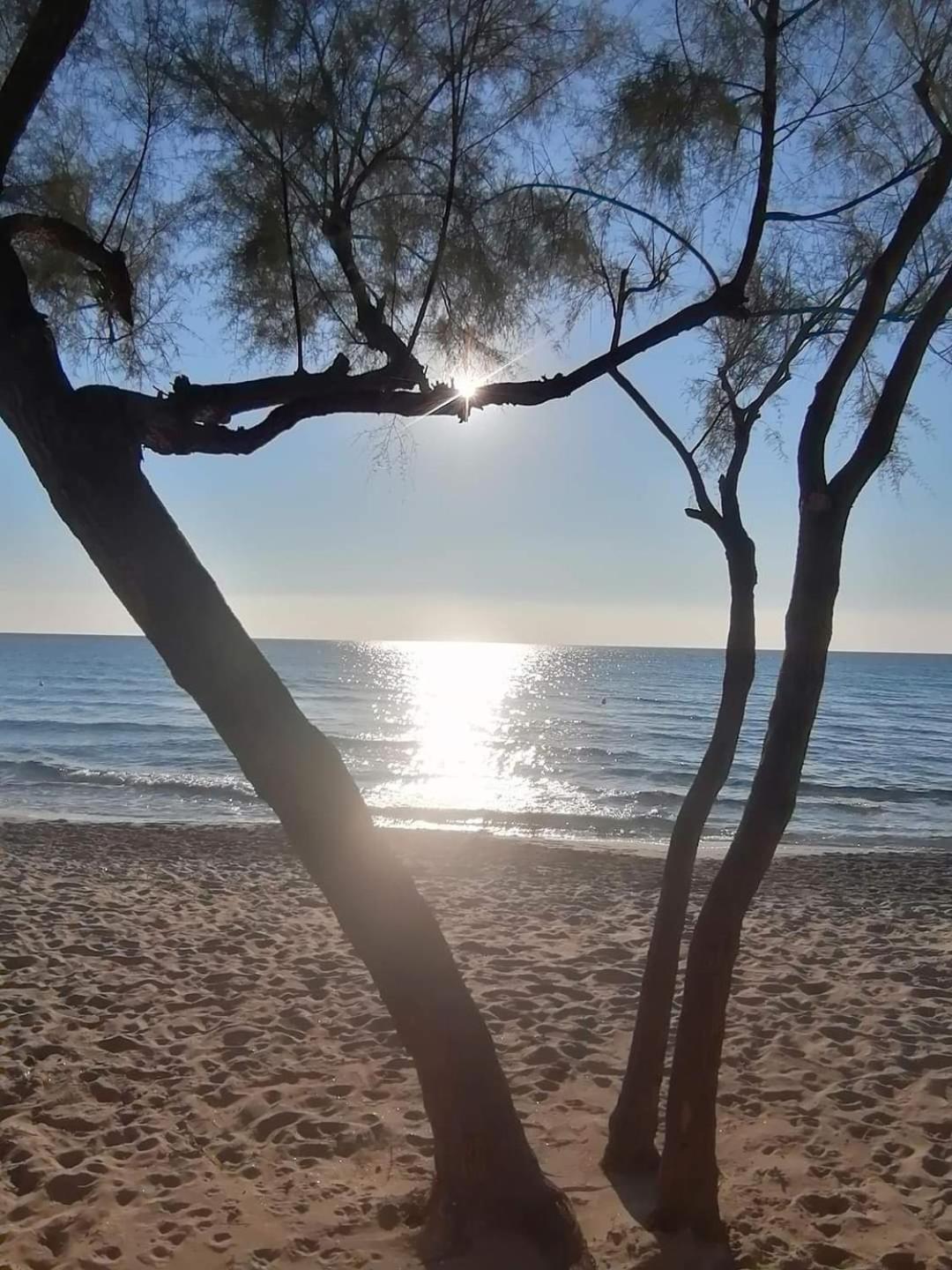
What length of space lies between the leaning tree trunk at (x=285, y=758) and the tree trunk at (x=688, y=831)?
74 centimetres

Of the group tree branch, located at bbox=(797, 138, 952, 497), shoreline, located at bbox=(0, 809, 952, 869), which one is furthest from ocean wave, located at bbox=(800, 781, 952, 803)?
tree branch, located at bbox=(797, 138, 952, 497)

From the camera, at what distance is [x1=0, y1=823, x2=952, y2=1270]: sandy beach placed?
3.69 metres

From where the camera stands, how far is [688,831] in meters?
3.63

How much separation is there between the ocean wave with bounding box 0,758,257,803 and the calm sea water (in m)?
0.08

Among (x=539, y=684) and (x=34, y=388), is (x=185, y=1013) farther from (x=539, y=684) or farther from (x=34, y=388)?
(x=539, y=684)

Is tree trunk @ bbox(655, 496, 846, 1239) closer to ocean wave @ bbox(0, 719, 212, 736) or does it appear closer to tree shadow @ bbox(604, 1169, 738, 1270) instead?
tree shadow @ bbox(604, 1169, 738, 1270)

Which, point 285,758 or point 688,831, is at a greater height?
point 285,758

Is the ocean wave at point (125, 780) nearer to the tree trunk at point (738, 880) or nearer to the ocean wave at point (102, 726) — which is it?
the ocean wave at point (102, 726)

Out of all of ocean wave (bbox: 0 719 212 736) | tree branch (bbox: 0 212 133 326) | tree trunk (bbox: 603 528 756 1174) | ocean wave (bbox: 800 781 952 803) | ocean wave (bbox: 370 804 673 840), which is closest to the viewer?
tree branch (bbox: 0 212 133 326)

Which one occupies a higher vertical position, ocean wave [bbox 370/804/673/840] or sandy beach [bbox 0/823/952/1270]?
sandy beach [bbox 0/823/952/1270]

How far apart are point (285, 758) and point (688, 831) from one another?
1562 mm

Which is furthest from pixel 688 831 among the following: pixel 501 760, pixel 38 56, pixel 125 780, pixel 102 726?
pixel 102 726

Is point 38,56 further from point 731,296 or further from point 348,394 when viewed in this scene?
point 731,296

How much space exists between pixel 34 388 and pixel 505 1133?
263 cm
